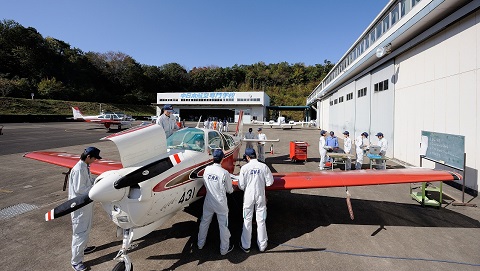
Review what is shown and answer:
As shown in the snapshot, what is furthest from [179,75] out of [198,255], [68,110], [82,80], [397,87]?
[198,255]

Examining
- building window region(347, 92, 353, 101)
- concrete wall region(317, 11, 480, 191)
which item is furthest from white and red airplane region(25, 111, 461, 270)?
building window region(347, 92, 353, 101)

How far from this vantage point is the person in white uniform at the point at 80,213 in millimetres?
3776

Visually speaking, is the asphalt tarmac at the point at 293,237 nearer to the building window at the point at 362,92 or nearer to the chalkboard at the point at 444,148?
the chalkboard at the point at 444,148

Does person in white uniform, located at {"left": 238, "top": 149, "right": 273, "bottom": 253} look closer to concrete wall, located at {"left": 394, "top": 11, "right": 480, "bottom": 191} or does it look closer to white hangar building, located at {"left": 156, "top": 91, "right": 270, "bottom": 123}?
concrete wall, located at {"left": 394, "top": 11, "right": 480, "bottom": 191}

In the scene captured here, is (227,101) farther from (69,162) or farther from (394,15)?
(69,162)

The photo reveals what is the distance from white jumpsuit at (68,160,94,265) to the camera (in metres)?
3.79

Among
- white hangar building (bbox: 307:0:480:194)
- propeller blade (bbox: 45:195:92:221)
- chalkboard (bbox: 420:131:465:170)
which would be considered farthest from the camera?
white hangar building (bbox: 307:0:480:194)

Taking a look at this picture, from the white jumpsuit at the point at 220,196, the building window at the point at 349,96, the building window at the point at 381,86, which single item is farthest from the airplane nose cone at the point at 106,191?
the building window at the point at 349,96

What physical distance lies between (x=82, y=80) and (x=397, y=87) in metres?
79.9

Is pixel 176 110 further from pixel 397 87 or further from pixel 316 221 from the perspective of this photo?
pixel 316 221

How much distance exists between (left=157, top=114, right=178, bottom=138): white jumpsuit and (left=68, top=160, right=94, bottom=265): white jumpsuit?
2.21 m

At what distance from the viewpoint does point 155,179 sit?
11.9 ft

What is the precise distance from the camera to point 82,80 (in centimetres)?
6931

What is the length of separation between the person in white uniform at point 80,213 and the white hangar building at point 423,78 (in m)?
9.86
